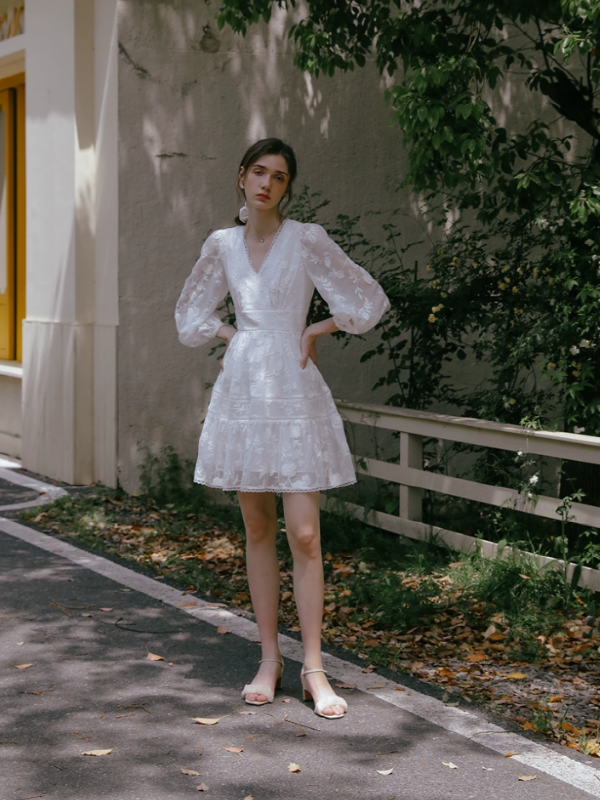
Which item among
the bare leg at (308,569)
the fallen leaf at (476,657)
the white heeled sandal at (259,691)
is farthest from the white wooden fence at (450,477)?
the white heeled sandal at (259,691)

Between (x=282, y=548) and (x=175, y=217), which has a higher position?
(x=175, y=217)

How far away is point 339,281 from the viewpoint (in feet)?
14.3

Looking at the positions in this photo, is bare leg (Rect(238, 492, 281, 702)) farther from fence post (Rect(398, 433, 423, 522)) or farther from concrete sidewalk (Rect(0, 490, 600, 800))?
fence post (Rect(398, 433, 423, 522))

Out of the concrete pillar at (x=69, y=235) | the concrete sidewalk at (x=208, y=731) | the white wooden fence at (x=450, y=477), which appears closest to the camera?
the concrete sidewalk at (x=208, y=731)

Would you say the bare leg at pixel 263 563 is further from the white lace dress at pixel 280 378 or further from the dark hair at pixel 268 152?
the dark hair at pixel 268 152

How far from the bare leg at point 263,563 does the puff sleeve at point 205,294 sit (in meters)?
0.71

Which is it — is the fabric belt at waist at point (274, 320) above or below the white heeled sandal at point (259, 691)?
above

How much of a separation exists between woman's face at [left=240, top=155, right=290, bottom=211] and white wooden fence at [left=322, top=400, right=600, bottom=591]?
6.89ft

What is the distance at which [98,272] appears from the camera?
852cm

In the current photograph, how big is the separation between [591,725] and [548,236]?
2797 millimetres

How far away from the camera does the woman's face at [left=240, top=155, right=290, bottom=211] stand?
4.26m

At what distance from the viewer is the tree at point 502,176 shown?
534 cm

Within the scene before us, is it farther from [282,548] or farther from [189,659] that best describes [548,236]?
[189,659]

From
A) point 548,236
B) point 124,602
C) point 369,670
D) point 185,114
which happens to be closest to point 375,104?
point 185,114
